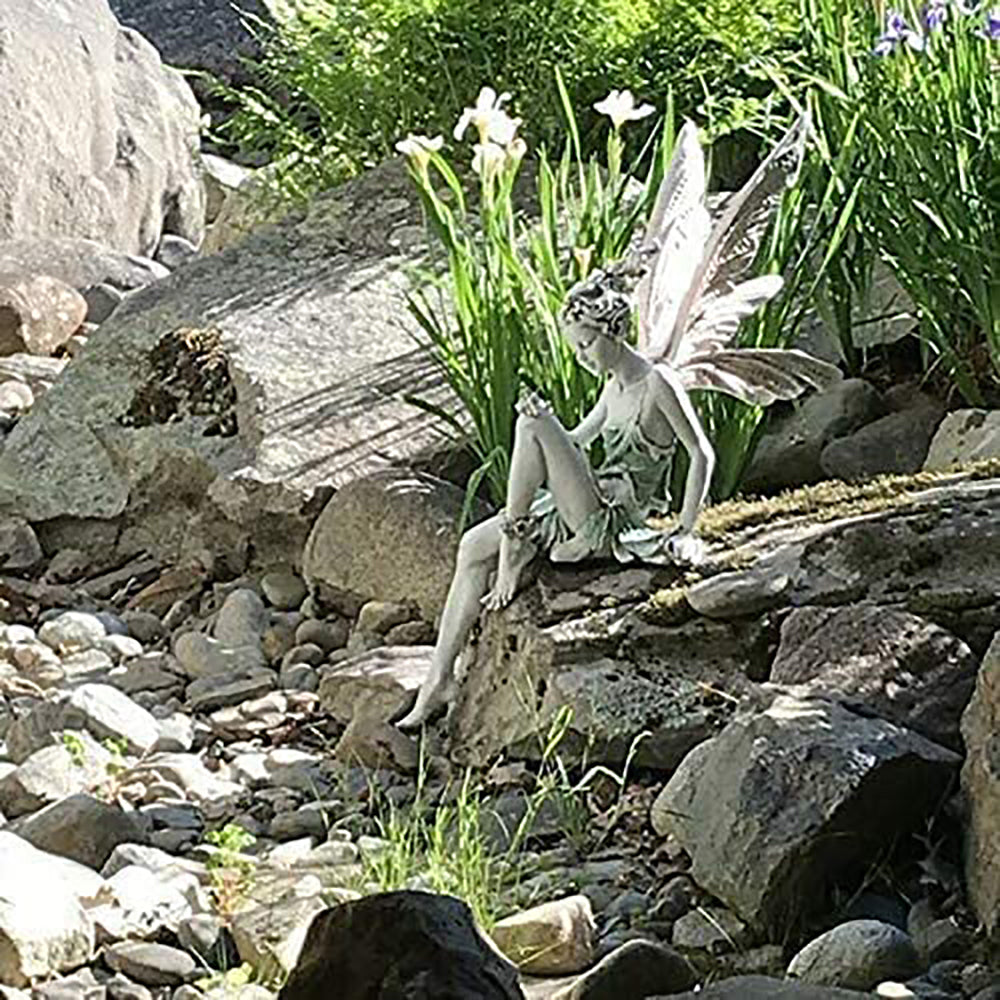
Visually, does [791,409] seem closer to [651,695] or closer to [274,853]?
[651,695]

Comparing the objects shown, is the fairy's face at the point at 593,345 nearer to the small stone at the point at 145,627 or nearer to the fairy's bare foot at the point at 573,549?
the fairy's bare foot at the point at 573,549

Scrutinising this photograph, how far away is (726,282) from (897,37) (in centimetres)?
72

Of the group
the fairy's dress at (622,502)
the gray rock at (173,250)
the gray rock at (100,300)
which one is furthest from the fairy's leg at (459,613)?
the gray rock at (173,250)

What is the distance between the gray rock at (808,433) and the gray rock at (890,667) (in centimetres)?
143

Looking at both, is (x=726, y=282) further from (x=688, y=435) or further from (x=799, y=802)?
(x=799, y=802)

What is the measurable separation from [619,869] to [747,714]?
0.29 metres

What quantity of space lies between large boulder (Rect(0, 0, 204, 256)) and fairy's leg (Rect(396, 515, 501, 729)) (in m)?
4.95

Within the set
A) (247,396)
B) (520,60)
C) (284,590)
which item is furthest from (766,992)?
(520,60)

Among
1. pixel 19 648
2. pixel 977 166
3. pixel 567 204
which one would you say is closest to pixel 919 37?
pixel 977 166

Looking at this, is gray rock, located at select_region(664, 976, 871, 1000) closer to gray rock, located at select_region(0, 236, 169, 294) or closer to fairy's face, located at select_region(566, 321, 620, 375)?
fairy's face, located at select_region(566, 321, 620, 375)

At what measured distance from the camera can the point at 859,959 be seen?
2.03m

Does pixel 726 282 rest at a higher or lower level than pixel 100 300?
higher

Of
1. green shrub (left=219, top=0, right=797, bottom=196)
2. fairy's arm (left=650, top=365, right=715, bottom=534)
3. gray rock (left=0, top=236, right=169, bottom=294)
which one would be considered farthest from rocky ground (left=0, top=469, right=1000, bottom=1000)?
gray rock (left=0, top=236, right=169, bottom=294)

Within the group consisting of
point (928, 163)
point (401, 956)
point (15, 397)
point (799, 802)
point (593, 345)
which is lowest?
point (15, 397)
